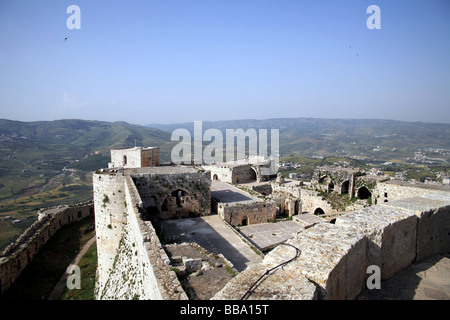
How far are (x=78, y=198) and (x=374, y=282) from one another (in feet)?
196

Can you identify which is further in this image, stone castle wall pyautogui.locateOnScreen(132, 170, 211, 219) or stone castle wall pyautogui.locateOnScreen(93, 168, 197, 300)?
stone castle wall pyautogui.locateOnScreen(132, 170, 211, 219)

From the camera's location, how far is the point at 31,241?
1831cm

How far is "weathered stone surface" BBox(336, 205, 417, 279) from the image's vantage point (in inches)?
254

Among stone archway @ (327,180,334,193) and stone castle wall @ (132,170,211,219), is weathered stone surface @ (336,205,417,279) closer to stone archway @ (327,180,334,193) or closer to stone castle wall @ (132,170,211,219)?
stone castle wall @ (132,170,211,219)

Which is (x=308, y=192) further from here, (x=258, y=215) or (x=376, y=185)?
(x=258, y=215)

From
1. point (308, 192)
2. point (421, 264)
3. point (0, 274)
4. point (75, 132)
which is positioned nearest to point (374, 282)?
point (421, 264)

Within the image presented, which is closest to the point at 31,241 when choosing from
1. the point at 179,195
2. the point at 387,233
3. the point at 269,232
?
the point at 179,195

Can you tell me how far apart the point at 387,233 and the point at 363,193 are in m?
16.0

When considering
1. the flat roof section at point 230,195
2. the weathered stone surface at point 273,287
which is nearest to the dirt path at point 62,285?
the flat roof section at point 230,195

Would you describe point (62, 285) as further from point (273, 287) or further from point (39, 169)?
point (39, 169)

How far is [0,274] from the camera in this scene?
1448cm

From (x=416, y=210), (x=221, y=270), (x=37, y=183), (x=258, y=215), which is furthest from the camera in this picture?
(x=37, y=183)

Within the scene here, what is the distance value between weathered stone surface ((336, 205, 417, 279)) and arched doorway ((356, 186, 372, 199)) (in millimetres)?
13840

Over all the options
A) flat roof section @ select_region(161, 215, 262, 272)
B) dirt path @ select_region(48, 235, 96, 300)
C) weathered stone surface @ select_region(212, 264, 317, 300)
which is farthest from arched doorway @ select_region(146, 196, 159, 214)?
weathered stone surface @ select_region(212, 264, 317, 300)
